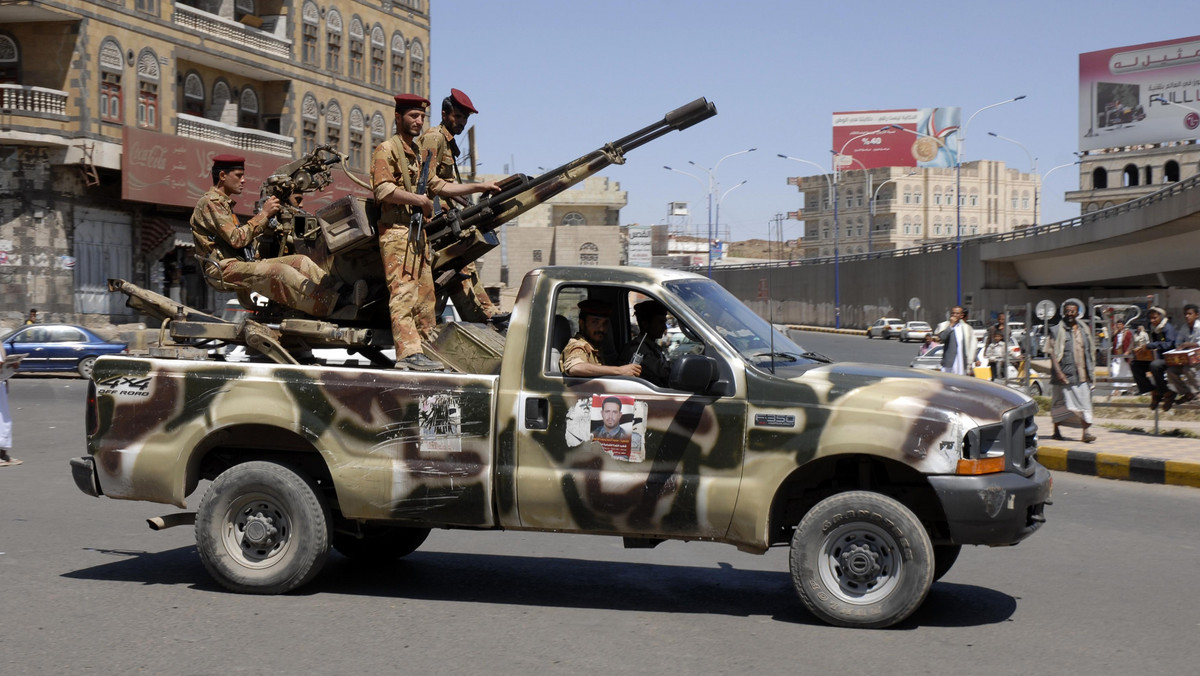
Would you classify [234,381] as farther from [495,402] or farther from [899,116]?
[899,116]

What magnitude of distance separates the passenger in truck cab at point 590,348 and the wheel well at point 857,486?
104 centimetres

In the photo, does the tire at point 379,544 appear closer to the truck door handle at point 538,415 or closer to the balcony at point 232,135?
the truck door handle at point 538,415

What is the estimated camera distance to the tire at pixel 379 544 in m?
8.18

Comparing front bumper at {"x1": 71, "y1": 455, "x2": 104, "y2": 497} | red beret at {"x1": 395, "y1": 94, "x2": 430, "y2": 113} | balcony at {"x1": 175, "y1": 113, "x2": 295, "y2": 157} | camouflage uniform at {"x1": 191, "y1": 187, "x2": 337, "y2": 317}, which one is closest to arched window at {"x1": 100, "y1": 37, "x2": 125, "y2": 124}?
balcony at {"x1": 175, "y1": 113, "x2": 295, "y2": 157}

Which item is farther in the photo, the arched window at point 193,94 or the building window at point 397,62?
the building window at point 397,62

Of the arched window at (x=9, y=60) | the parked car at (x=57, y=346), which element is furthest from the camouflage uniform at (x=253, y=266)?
the arched window at (x=9, y=60)

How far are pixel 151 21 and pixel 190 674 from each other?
32769 mm

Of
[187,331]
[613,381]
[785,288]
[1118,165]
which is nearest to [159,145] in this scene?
[187,331]

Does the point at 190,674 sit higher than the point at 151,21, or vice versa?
the point at 151,21

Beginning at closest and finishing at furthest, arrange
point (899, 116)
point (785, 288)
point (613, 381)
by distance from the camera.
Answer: point (613, 381) < point (785, 288) < point (899, 116)

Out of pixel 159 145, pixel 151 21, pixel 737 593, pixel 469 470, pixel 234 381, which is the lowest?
pixel 737 593

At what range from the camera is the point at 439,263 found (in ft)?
27.2

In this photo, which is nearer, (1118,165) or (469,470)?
(469,470)

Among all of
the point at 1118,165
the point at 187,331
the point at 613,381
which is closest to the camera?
the point at 613,381
